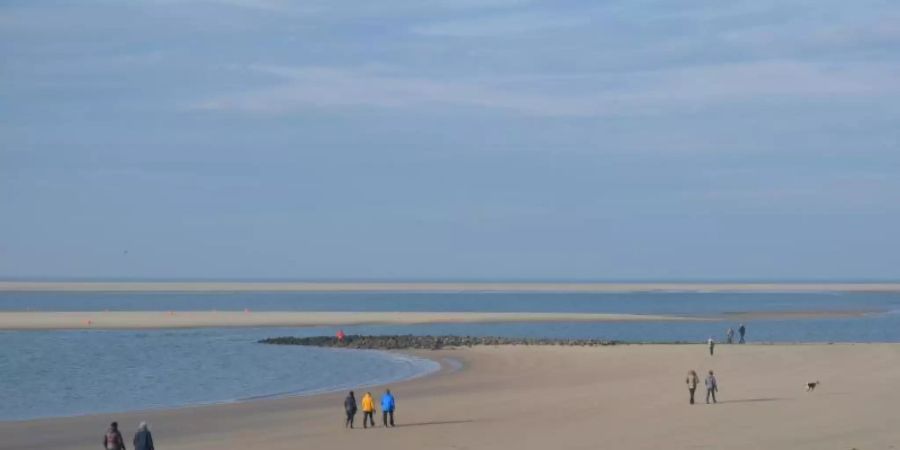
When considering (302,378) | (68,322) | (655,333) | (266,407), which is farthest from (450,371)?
(68,322)

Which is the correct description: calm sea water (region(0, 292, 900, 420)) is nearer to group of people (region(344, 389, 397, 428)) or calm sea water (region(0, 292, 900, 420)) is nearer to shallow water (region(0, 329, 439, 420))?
shallow water (region(0, 329, 439, 420))

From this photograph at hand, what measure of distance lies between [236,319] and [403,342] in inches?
1384

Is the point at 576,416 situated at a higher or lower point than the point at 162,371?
lower

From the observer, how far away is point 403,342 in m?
69.1

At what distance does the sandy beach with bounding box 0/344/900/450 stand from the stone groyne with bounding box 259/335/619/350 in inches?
630

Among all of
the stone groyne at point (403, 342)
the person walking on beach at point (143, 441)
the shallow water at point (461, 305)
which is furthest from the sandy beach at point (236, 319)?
the person walking on beach at point (143, 441)

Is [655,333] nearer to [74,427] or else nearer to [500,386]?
[500,386]

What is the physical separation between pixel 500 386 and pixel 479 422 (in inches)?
472

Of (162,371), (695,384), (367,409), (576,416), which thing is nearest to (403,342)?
(162,371)

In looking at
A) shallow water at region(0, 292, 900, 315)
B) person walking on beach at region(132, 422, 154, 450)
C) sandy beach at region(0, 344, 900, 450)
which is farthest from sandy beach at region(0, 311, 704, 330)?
person walking on beach at region(132, 422, 154, 450)

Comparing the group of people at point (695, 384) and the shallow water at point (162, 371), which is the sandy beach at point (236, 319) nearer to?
the shallow water at point (162, 371)

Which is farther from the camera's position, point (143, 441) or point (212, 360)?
point (212, 360)

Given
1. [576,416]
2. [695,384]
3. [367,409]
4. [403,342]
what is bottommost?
[576,416]

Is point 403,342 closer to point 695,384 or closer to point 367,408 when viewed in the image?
point 695,384
